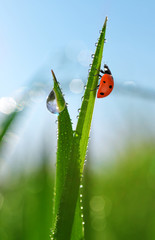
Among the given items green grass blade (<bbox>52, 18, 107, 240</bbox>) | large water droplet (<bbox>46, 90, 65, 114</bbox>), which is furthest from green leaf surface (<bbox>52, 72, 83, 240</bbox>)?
large water droplet (<bbox>46, 90, 65, 114</bbox>)

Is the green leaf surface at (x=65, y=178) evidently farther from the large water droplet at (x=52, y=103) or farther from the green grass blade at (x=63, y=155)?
the large water droplet at (x=52, y=103)

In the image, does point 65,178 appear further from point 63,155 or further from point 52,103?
point 52,103

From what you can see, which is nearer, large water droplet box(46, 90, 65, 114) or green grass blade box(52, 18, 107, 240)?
green grass blade box(52, 18, 107, 240)

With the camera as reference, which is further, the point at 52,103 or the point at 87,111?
the point at 52,103

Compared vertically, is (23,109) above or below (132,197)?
above

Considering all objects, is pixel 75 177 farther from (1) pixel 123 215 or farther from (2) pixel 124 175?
(2) pixel 124 175

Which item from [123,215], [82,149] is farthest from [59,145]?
[123,215]

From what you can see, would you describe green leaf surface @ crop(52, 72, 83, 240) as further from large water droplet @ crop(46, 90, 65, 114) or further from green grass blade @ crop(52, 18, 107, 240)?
large water droplet @ crop(46, 90, 65, 114)

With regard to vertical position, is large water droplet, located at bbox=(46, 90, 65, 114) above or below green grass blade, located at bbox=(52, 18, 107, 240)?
above

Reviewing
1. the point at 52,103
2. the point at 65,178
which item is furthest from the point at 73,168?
the point at 52,103

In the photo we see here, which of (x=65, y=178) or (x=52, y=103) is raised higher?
(x=52, y=103)

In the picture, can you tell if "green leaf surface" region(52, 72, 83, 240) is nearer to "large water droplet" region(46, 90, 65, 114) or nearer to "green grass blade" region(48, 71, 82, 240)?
"green grass blade" region(48, 71, 82, 240)
